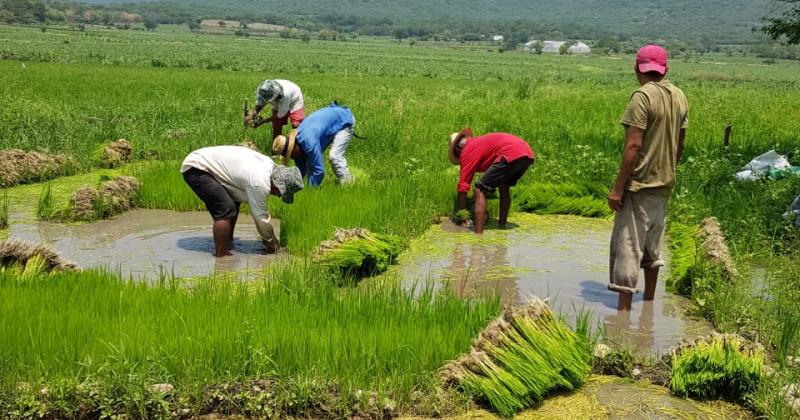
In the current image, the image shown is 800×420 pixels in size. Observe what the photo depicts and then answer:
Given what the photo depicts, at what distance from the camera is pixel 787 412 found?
382cm

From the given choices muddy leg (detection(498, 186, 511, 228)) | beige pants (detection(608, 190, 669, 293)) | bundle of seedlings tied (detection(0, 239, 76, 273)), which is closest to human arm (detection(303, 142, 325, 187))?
muddy leg (detection(498, 186, 511, 228))

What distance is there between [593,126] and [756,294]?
9030 millimetres

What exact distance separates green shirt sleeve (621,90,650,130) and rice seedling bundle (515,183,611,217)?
3863mm

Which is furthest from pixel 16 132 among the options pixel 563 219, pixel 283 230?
pixel 563 219

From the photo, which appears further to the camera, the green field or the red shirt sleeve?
the red shirt sleeve

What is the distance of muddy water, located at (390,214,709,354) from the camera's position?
550cm

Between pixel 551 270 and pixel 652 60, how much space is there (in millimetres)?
2041

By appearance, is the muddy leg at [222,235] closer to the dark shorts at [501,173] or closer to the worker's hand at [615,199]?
the dark shorts at [501,173]

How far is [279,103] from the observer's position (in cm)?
977

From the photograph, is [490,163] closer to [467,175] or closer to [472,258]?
[467,175]

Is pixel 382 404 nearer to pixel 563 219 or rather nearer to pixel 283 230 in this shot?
pixel 283 230

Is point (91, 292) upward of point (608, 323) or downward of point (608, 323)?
upward

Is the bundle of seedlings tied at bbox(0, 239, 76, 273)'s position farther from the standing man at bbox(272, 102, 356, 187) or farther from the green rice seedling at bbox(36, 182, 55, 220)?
the green rice seedling at bbox(36, 182, 55, 220)

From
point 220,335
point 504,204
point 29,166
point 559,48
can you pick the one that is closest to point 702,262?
point 504,204
